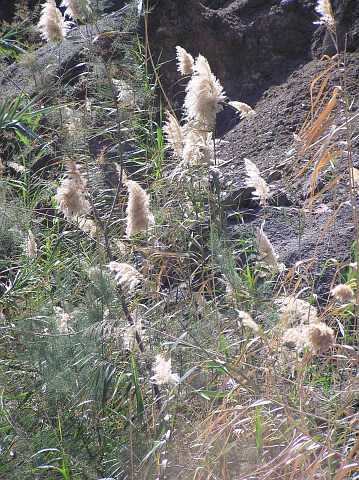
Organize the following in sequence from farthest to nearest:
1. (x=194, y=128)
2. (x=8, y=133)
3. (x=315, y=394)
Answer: (x=8, y=133) < (x=194, y=128) < (x=315, y=394)

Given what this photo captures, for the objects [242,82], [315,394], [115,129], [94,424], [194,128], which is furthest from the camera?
[242,82]

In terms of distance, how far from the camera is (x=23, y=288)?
3404mm

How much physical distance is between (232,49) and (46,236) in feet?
7.92

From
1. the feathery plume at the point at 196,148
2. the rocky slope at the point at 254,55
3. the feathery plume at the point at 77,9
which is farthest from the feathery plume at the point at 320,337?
the rocky slope at the point at 254,55

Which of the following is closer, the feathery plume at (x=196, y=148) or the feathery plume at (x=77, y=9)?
the feathery plume at (x=196, y=148)

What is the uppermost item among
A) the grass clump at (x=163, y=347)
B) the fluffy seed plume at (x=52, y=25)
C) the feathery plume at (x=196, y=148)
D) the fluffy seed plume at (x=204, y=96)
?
the fluffy seed plume at (x=52, y=25)

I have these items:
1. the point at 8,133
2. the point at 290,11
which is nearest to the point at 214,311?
the point at 8,133

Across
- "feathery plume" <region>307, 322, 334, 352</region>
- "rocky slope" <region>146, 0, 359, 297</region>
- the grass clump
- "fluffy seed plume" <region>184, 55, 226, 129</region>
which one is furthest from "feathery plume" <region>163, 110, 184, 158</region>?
"feathery plume" <region>307, 322, 334, 352</region>

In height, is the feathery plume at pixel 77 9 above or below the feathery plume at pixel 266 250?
above

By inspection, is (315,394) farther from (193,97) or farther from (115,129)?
(115,129)

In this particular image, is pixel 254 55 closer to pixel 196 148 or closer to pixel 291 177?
pixel 291 177

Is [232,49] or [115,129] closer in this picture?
[115,129]

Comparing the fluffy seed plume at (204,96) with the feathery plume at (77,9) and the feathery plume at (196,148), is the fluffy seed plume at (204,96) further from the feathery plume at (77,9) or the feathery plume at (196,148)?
the feathery plume at (77,9)

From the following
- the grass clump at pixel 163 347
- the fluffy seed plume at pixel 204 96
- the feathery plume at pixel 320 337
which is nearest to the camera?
the feathery plume at pixel 320 337
